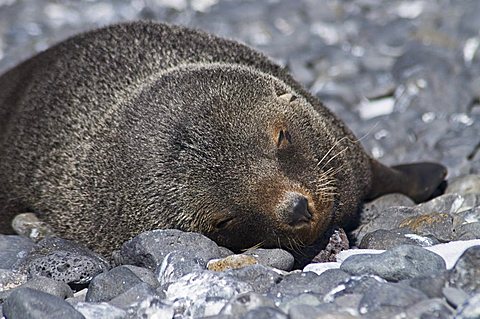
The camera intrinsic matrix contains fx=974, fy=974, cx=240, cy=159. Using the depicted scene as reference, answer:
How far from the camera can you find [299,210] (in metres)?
5.89

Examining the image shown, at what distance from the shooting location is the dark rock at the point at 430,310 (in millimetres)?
4305

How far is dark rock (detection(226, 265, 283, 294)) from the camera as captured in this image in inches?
203

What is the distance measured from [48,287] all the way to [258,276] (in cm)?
128

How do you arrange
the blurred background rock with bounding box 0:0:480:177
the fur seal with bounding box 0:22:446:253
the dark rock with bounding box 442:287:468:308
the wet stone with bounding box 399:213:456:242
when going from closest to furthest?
the dark rock with bounding box 442:287:468:308
the fur seal with bounding box 0:22:446:253
the wet stone with bounding box 399:213:456:242
the blurred background rock with bounding box 0:0:480:177

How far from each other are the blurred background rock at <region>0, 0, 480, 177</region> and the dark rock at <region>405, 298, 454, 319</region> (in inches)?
187

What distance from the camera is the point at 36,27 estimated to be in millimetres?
13586

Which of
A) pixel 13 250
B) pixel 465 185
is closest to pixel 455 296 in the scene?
pixel 13 250

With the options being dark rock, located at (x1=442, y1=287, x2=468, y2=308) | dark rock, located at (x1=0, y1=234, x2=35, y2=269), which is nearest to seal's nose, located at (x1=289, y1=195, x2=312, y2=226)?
dark rock, located at (x1=442, y1=287, x2=468, y2=308)

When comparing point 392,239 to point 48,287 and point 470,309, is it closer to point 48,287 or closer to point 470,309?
point 470,309

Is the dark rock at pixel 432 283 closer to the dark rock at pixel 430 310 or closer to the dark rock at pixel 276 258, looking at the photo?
the dark rock at pixel 430 310

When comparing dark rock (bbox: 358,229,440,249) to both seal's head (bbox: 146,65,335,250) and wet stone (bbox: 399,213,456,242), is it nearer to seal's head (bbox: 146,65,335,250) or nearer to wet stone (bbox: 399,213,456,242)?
wet stone (bbox: 399,213,456,242)

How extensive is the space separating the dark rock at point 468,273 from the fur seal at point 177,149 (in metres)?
1.38

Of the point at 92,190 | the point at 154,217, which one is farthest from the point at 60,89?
the point at 154,217

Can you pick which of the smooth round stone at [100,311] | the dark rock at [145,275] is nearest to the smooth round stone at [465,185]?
the dark rock at [145,275]
